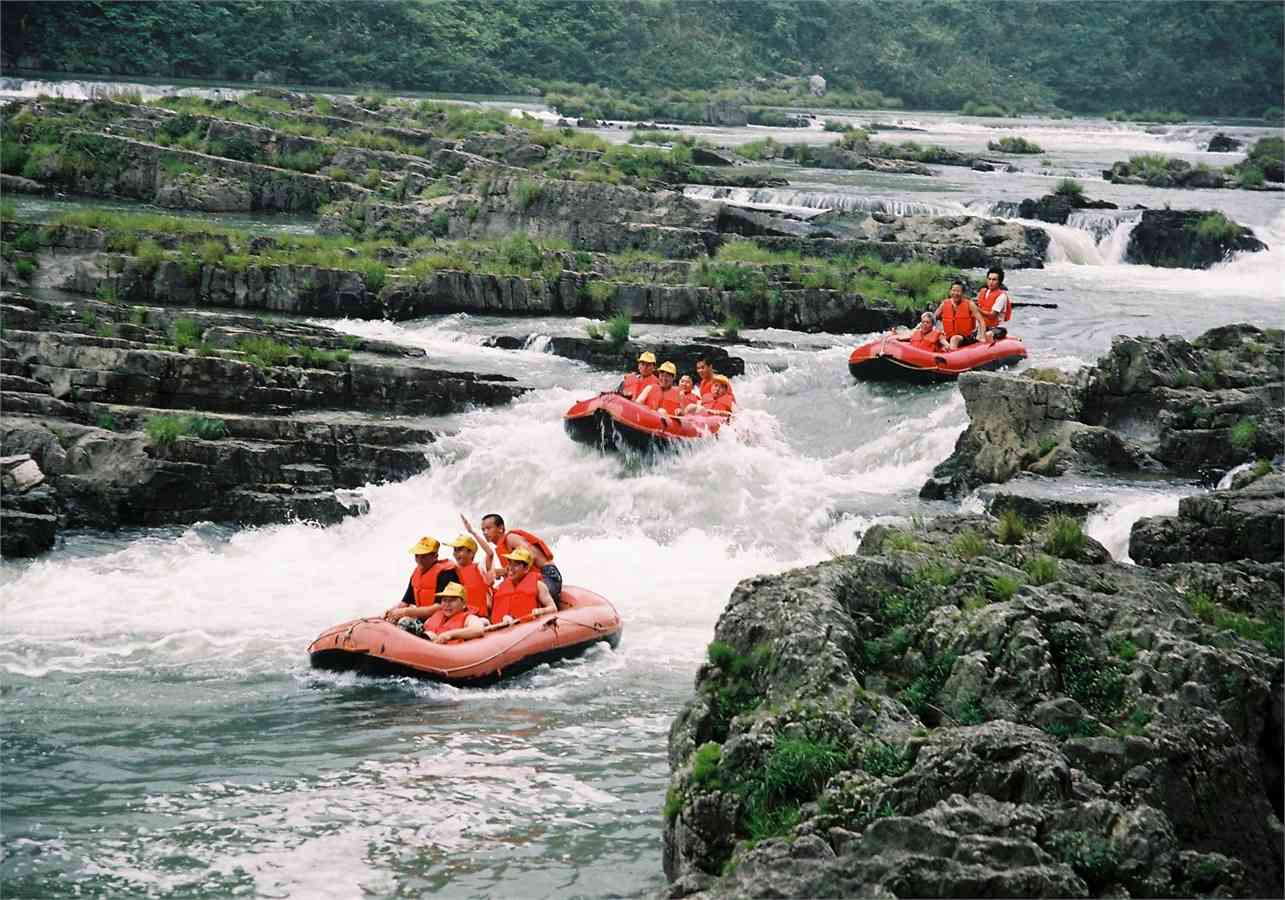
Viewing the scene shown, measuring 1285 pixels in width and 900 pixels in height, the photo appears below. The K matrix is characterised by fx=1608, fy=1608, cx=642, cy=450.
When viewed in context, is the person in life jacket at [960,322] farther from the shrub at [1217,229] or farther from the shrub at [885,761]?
the shrub at [885,761]

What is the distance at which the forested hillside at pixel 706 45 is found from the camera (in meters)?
68.4

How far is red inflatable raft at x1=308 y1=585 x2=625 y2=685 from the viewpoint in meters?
14.4

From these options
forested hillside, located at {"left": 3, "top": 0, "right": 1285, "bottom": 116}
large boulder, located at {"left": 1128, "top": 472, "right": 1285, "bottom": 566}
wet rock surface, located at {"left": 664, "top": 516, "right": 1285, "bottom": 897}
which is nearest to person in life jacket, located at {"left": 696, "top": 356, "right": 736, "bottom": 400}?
large boulder, located at {"left": 1128, "top": 472, "right": 1285, "bottom": 566}

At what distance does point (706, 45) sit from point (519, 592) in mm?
80693

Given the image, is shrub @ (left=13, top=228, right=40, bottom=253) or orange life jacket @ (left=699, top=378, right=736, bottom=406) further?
shrub @ (left=13, top=228, right=40, bottom=253)

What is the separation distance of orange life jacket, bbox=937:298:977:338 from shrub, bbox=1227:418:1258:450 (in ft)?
23.2

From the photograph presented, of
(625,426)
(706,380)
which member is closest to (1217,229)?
(706,380)

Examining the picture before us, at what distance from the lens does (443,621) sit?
49.4 ft

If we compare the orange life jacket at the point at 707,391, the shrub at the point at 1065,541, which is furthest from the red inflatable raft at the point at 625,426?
the shrub at the point at 1065,541

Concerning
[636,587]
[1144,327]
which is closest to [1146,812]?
[636,587]

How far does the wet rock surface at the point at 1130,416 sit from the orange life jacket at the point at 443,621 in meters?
6.89

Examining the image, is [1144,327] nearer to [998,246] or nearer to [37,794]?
[998,246]

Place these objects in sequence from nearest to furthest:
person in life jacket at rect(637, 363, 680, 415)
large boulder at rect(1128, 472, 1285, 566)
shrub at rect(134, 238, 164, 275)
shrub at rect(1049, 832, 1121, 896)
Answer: shrub at rect(1049, 832, 1121, 896) < large boulder at rect(1128, 472, 1285, 566) < person in life jacket at rect(637, 363, 680, 415) < shrub at rect(134, 238, 164, 275)

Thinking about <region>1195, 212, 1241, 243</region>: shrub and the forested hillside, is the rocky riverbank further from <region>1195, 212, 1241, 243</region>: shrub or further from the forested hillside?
the forested hillside
